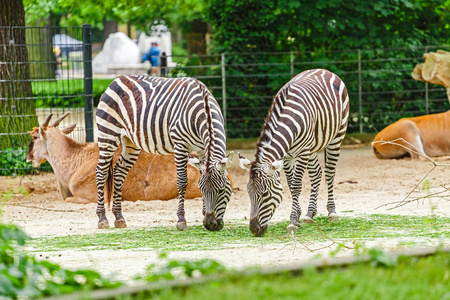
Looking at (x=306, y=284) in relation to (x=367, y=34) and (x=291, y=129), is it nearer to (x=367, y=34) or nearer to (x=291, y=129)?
(x=291, y=129)

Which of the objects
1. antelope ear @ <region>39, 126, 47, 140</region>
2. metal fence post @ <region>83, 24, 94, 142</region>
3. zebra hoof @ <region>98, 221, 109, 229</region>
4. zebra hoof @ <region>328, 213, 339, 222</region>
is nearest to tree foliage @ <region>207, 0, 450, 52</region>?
metal fence post @ <region>83, 24, 94, 142</region>

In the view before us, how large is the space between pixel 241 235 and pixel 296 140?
1111 millimetres

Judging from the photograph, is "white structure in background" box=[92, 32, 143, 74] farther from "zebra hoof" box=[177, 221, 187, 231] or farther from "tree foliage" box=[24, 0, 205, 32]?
"zebra hoof" box=[177, 221, 187, 231]

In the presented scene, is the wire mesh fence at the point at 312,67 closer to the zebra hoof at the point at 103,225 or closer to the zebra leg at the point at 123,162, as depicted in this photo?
the zebra leg at the point at 123,162

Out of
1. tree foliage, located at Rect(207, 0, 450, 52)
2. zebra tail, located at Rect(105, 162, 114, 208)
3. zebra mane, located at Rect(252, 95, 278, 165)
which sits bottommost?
zebra tail, located at Rect(105, 162, 114, 208)

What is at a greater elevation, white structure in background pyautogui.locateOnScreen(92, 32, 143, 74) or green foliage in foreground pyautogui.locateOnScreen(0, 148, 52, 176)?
white structure in background pyautogui.locateOnScreen(92, 32, 143, 74)

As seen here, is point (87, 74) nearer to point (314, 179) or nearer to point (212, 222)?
point (314, 179)

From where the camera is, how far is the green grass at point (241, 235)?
6.33 meters

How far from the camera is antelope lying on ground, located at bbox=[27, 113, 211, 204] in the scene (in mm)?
9547

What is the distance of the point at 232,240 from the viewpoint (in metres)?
6.52

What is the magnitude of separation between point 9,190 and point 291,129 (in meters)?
5.06

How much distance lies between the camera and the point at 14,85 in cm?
1126

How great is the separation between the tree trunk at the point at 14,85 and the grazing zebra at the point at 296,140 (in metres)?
5.25

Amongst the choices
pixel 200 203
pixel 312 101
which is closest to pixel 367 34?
pixel 200 203
